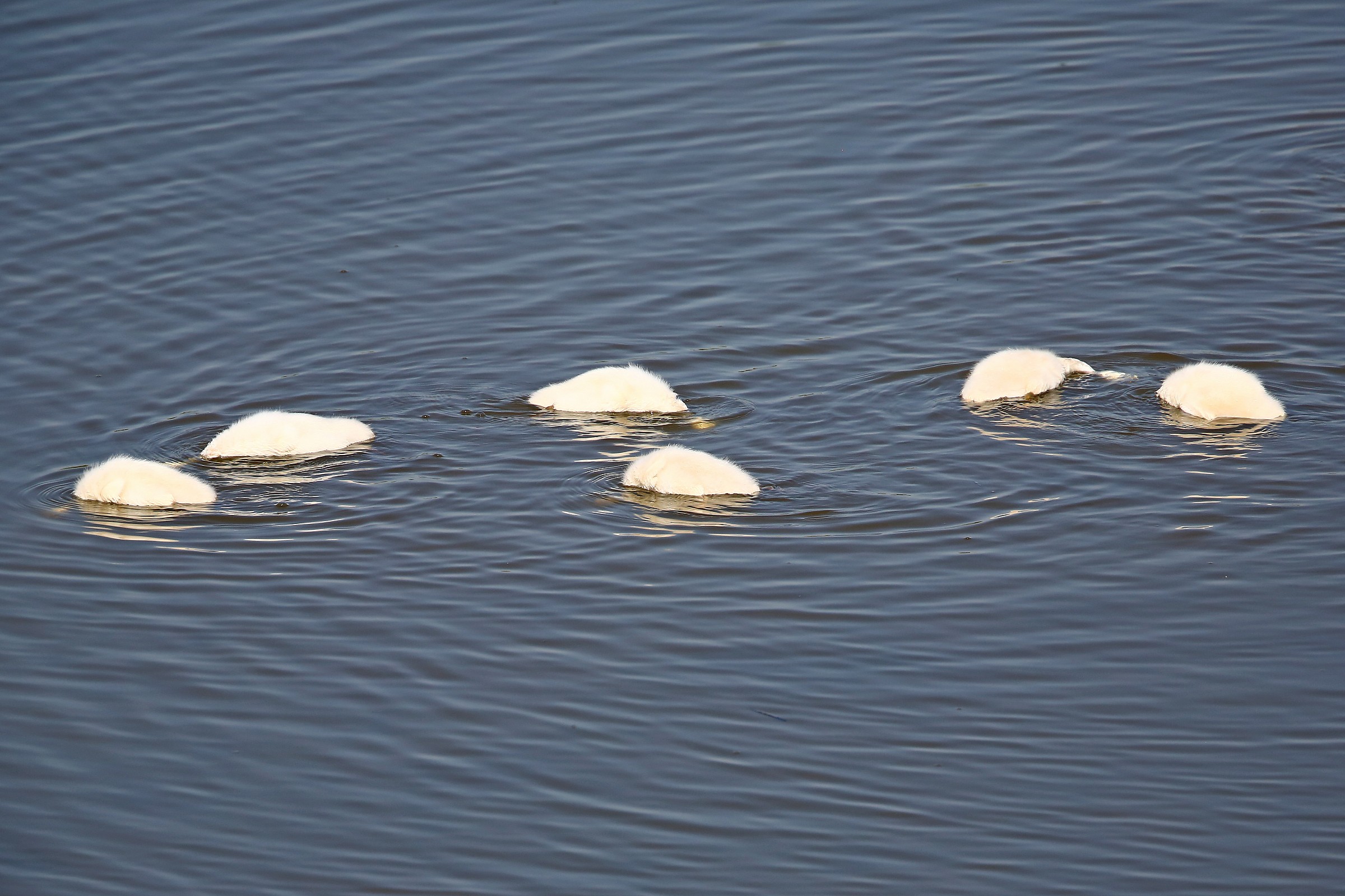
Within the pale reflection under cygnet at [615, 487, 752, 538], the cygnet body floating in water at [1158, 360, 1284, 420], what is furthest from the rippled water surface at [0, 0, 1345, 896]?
the cygnet body floating in water at [1158, 360, 1284, 420]

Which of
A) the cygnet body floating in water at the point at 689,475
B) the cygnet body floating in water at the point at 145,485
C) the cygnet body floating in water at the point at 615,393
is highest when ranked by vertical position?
the cygnet body floating in water at the point at 615,393

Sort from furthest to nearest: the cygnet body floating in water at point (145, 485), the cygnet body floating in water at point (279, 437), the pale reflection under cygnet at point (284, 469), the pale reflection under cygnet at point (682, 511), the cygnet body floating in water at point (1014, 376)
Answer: the cygnet body floating in water at point (1014, 376)
the cygnet body floating in water at point (279, 437)
the pale reflection under cygnet at point (284, 469)
the cygnet body floating in water at point (145, 485)
the pale reflection under cygnet at point (682, 511)

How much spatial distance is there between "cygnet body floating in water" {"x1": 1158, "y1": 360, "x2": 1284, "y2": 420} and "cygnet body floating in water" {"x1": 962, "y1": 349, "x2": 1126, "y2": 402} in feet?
2.16

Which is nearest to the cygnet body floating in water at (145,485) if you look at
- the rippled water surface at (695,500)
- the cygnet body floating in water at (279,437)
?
the rippled water surface at (695,500)

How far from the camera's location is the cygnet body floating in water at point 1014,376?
33.0ft

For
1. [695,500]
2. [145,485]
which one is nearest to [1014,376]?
[695,500]

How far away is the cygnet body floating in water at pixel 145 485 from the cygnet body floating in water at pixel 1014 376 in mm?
4005

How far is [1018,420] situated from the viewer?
9.95 metres

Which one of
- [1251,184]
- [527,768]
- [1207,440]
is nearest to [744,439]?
[1207,440]

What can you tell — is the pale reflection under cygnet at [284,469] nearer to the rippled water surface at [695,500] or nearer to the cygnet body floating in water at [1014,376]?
the rippled water surface at [695,500]

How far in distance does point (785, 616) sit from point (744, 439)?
75.0 inches

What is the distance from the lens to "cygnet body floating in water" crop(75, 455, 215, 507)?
9.43 meters

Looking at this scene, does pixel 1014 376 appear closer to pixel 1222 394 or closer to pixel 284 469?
pixel 1222 394

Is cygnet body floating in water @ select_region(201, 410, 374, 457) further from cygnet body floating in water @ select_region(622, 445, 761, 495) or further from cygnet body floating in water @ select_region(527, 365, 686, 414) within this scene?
cygnet body floating in water @ select_region(622, 445, 761, 495)
